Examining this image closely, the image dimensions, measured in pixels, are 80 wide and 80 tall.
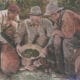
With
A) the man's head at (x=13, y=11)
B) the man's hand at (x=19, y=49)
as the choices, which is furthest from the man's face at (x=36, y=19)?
the man's hand at (x=19, y=49)

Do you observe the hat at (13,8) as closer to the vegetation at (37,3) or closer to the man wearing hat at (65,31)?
the vegetation at (37,3)

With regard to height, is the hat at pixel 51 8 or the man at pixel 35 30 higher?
the hat at pixel 51 8

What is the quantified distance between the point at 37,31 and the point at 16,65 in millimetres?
615

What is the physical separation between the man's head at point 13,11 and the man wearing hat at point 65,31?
0.47 metres

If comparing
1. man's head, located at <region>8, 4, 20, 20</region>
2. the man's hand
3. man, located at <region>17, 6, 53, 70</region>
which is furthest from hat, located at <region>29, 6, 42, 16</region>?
the man's hand

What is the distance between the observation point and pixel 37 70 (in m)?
4.33

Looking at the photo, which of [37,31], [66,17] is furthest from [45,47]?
[66,17]

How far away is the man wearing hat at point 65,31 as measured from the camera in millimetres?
4316

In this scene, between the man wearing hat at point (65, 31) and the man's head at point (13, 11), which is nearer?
the man wearing hat at point (65, 31)

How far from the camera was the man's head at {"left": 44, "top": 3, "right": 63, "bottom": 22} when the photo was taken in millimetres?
4379

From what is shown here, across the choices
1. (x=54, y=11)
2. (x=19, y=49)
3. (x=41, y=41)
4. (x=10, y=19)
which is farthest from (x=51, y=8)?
(x=19, y=49)

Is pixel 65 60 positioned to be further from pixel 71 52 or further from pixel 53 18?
pixel 53 18

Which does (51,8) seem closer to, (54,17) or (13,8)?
(54,17)

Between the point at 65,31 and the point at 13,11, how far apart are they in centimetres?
87
